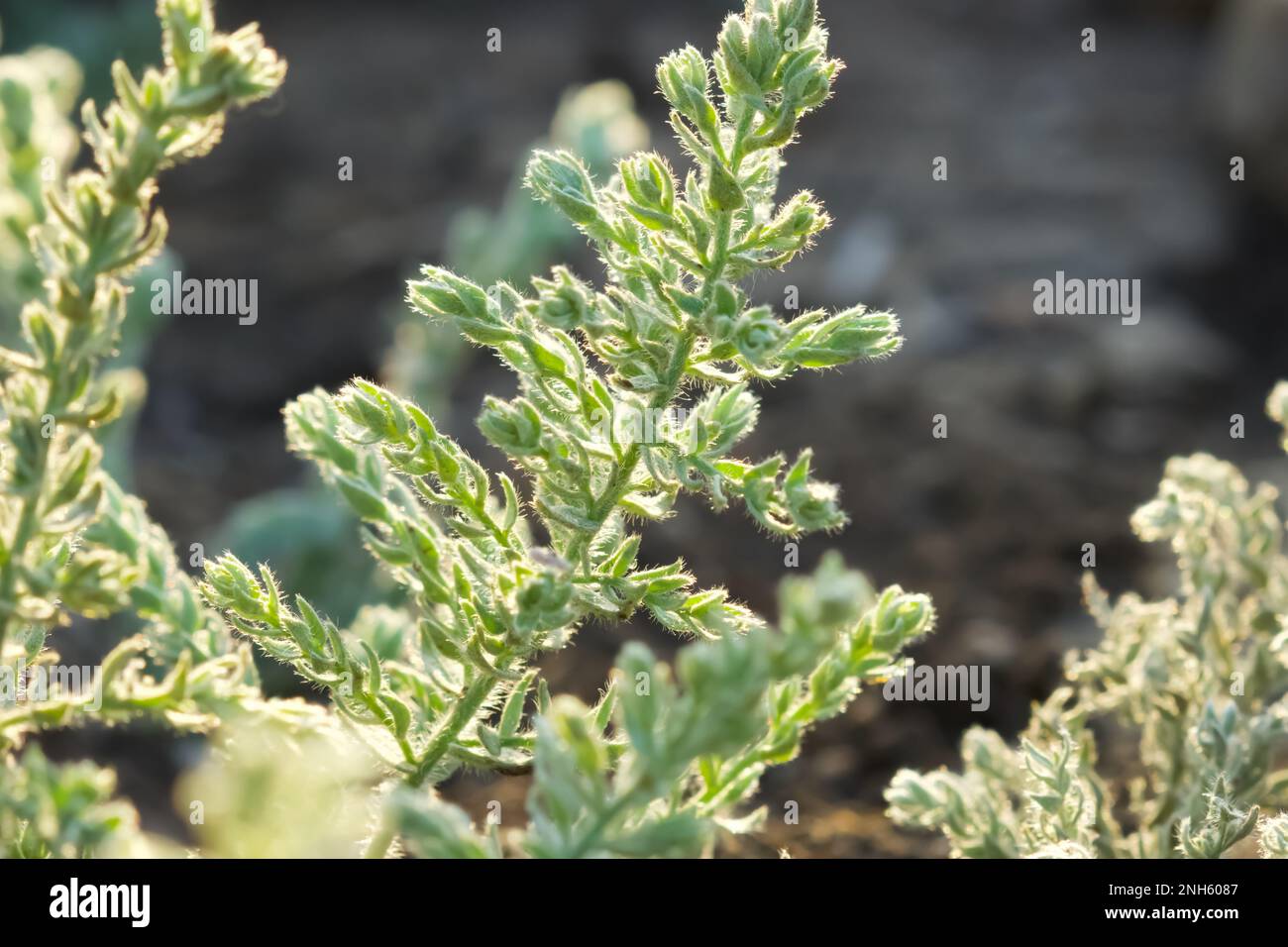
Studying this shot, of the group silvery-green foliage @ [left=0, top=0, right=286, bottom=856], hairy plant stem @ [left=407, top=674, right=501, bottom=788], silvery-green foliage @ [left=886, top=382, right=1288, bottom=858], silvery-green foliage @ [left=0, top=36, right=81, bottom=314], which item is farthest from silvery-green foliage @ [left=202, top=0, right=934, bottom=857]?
silvery-green foliage @ [left=0, top=36, right=81, bottom=314]

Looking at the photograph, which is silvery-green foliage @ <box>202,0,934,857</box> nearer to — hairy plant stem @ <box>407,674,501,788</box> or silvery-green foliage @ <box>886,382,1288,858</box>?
hairy plant stem @ <box>407,674,501,788</box>

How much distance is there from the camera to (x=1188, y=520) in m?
2.08

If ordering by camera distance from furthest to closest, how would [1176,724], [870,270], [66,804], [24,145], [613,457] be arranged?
[870,270] → [24,145] → [1176,724] → [613,457] → [66,804]

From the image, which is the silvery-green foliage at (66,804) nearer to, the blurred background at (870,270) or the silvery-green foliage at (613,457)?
the silvery-green foliage at (613,457)

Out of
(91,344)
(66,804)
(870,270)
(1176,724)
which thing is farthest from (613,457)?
(870,270)

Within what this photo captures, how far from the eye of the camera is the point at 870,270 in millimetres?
5734

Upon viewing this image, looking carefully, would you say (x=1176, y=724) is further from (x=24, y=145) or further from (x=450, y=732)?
(x=24, y=145)

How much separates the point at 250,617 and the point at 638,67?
616 centimetres

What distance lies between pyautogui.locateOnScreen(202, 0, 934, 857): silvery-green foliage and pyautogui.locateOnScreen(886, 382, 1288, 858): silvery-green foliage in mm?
485

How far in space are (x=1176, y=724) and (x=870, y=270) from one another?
3.84m

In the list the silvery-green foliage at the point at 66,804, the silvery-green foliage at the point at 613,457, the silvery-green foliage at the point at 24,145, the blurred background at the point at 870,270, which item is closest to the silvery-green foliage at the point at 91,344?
the silvery-green foliage at the point at 66,804

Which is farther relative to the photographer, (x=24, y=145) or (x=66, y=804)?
(x=24, y=145)
